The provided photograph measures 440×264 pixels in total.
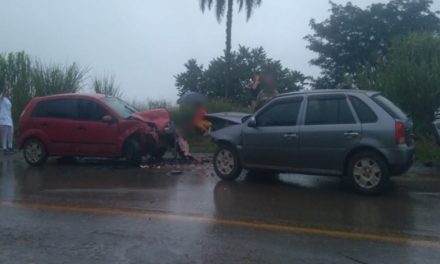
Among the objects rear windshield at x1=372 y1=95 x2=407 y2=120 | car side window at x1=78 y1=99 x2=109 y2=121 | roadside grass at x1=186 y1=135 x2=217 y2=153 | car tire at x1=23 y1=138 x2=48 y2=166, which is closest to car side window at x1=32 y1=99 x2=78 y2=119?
car side window at x1=78 y1=99 x2=109 y2=121

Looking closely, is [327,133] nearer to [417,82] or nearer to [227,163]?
[227,163]

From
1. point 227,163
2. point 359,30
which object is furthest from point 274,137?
point 359,30

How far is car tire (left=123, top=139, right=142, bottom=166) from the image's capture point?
1282 cm

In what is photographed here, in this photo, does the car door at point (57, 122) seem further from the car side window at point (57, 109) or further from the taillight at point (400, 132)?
the taillight at point (400, 132)

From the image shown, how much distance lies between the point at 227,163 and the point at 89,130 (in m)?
3.90

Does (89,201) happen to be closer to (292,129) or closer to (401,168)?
(292,129)

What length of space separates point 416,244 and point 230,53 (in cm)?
2391

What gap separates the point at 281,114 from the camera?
10070 millimetres

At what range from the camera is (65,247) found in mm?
6258

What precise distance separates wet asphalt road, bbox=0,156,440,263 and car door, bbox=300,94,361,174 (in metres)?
0.51

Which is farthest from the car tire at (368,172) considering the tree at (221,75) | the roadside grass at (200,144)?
the tree at (221,75)

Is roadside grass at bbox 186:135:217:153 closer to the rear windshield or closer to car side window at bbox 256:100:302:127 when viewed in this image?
car side window at bbox 256:100:302:127

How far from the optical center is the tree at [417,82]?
1466 centimetres

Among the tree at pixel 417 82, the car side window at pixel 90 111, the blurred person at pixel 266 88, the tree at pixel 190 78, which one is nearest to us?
the car side window at pixel 90 111
